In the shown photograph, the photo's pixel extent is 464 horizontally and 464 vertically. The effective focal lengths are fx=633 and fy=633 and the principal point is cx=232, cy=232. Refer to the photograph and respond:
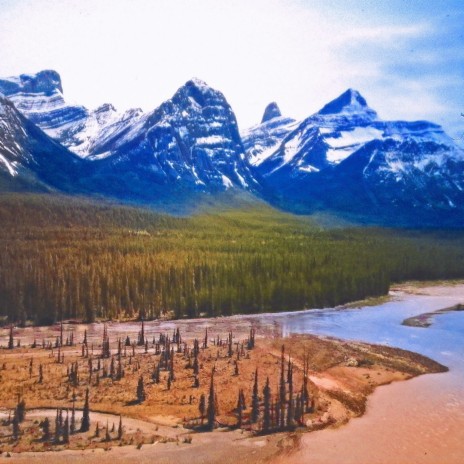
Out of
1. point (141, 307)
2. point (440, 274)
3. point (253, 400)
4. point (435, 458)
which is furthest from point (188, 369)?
point (440, 274)

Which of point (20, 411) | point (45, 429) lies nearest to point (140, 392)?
point (20, 411)

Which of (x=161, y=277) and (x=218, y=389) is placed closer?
(x=218, y=389)

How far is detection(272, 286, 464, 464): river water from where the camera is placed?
181 feet

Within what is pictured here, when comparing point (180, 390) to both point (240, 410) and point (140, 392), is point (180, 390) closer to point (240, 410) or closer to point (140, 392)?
point (140, 392)

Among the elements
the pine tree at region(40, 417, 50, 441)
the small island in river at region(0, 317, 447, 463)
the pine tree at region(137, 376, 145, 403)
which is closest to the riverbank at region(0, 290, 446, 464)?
the small island in river at region(0, 317, 447, 463)

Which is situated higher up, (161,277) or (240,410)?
(161,277)

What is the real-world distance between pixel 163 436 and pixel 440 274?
147 meters

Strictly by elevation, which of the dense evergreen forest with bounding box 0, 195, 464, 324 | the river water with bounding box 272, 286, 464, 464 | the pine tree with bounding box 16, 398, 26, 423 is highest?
the dense evergreen forest with bounding box 0, 195, 464, 324

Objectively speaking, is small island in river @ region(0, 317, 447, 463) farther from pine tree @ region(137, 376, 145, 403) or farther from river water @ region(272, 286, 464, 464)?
river water @ region(272, 286, 464, 464)

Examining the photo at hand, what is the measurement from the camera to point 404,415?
65312 millimetres

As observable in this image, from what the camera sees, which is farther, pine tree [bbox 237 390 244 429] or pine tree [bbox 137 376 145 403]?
pine tree [bbox 137 376 145 403]

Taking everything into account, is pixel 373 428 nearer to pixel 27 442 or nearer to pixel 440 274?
pixel 27 442

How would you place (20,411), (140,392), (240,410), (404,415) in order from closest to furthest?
(20,411) → (240,410) → (404,415) → (140,392)

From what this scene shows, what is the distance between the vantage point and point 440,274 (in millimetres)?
186375
